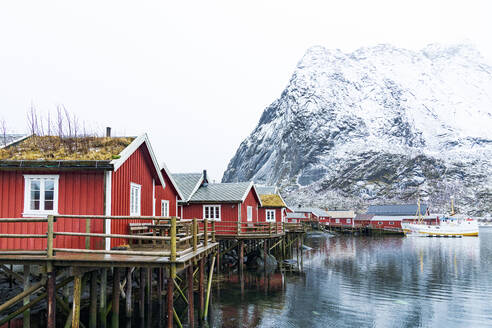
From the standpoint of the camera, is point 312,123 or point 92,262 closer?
point 92,262

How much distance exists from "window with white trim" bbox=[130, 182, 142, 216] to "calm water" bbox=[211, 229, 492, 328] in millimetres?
5696

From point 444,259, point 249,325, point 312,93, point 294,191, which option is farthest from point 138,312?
point 312,93

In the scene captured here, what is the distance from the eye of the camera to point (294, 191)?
150 m

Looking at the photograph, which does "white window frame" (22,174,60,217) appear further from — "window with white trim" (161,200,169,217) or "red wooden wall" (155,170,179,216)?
"window with white trim" (161,200,169,217)

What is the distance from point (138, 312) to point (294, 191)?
135 meters

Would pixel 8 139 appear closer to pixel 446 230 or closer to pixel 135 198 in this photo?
pixel 135 198

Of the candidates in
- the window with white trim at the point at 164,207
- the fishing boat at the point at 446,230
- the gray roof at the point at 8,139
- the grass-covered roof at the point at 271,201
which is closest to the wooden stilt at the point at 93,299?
the gray roof at the point at 8,139

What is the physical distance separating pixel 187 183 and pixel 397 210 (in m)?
81.8

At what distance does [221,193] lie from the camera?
108 feet

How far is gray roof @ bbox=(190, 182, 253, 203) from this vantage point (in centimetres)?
3194

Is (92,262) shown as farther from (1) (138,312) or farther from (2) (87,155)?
(1) (138,312)

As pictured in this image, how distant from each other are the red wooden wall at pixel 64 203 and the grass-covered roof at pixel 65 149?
0.56 m

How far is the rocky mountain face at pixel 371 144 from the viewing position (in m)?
136

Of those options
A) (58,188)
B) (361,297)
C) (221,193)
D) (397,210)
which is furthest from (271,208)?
(397,210)
